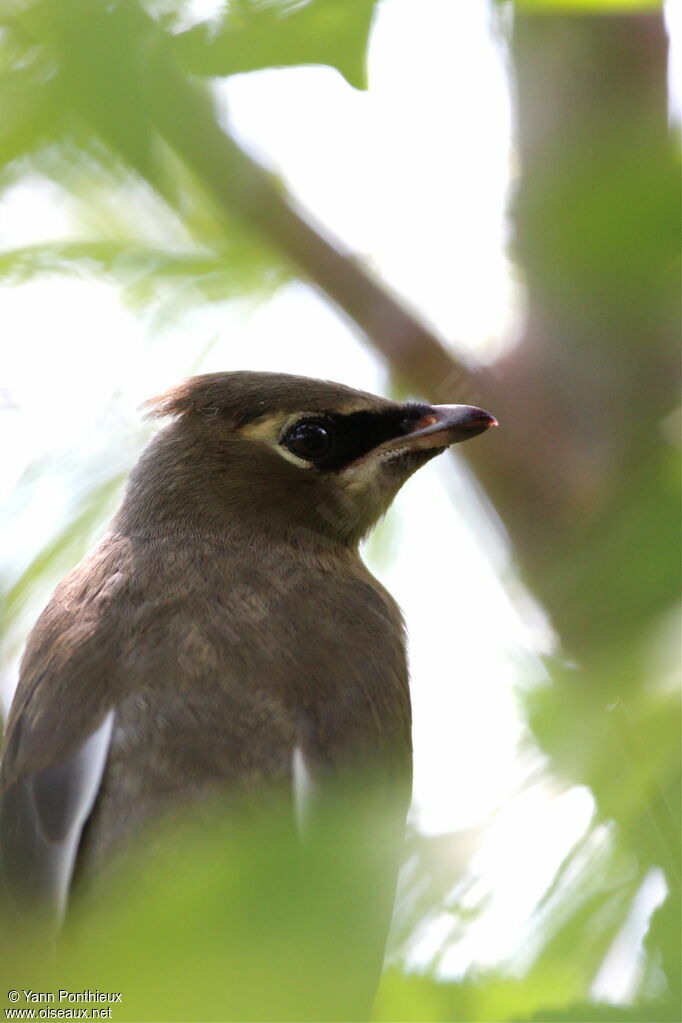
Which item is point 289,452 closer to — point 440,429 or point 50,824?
point 440,429

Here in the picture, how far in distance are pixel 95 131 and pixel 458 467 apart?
11.7 feet

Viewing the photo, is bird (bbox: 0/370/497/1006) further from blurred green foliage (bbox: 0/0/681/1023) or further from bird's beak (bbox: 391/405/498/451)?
blurred green foliage (bbox: 0/0/681/1023)

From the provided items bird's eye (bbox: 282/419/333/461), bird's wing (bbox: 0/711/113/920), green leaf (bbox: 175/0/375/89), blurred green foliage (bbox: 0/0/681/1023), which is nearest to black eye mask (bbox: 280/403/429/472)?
bird's eye (bbox: 282/419/333/461)

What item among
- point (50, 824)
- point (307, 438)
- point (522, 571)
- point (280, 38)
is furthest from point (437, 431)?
point (280, 38)

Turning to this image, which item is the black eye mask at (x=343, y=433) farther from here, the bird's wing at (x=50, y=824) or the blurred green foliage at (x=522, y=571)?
the bird's wing at (x=50, y=824)

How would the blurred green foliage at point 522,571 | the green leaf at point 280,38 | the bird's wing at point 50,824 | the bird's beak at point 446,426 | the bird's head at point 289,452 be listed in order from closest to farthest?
1. the blurred green foliage at point 522,571
2. the green leaf at point 280,38
3. the bird's wing at point 50,824
4. the bird's beak at point 446,426
5. the bird's head at point 289,452

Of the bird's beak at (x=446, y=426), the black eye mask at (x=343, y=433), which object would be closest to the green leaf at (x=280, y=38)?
the bird's beak at (x=446, y=426)

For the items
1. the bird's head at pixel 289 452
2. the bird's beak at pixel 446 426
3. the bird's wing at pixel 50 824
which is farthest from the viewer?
the bird's head at pixel 289 452

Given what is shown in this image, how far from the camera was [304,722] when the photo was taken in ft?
12.5

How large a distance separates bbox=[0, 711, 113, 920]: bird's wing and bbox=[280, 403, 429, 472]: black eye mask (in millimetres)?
1618

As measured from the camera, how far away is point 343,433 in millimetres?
5000

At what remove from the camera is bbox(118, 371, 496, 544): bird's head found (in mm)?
4879

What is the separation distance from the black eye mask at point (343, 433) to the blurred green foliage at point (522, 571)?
4.70ft

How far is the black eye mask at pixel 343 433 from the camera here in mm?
4965
